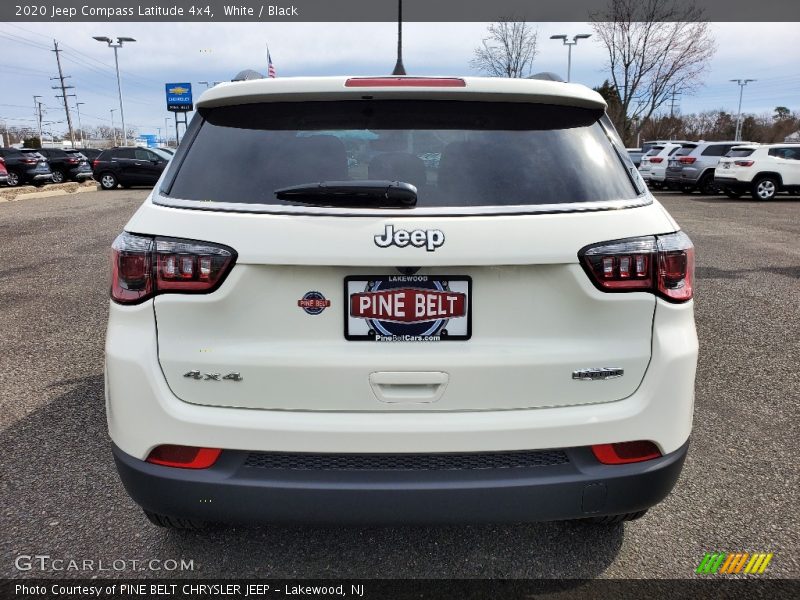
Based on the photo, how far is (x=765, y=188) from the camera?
20.7 metres

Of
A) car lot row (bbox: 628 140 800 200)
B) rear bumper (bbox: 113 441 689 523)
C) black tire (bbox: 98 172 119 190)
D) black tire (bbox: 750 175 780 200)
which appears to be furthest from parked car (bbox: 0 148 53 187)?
rear bumper (bbox: 113 441 689 523)

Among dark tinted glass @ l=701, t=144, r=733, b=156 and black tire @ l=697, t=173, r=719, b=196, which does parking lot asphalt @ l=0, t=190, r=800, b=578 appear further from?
dark tinted glass @ l=701, t=144, r=733, b=156

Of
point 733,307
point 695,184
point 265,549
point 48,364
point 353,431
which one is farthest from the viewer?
point 695,184

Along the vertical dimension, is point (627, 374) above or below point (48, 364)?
above

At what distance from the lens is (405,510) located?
6.52 feet

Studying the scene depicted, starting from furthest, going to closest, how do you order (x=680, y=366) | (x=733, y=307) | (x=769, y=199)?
(x=769, y=199) → (x=733, y=307) → (x=680, y=366)

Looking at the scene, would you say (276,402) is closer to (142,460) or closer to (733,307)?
(142,460)

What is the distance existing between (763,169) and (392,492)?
73.2ft

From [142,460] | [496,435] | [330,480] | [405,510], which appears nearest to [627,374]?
[496,435]

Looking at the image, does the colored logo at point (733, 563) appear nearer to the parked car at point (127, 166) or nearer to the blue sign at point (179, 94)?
the parked car at point (127, 166)

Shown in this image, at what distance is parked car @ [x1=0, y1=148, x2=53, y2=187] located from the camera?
26547mm

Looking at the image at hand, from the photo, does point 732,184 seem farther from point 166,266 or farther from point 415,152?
point 166,266

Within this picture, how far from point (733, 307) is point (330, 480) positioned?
5986 mm

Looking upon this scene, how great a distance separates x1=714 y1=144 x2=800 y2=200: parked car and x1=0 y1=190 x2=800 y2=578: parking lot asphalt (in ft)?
55.2
